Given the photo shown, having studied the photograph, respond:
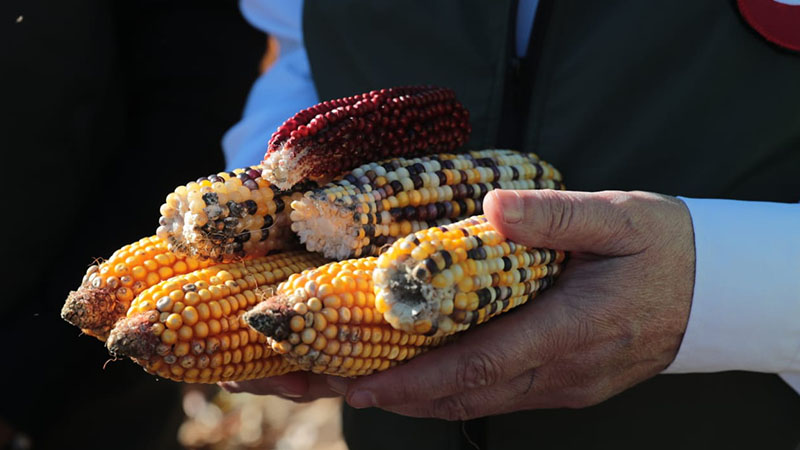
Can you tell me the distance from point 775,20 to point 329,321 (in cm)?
99

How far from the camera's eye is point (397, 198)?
1.13m

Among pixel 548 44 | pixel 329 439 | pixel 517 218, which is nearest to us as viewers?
pixel 517 218

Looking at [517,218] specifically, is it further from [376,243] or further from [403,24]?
[403,24]

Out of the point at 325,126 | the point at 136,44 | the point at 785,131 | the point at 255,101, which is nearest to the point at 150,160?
the point at 136,44

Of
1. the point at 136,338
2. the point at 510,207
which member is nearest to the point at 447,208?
the point at 510,207

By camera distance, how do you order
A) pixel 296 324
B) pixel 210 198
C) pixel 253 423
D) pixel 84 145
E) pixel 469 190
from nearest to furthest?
pixel 296 324 < pixel 210 198 < pixel 469 190 < pixel 84 145 < pixel 253 423

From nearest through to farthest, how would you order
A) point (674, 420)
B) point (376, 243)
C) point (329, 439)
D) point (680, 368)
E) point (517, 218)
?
point (517, 218) < point (376, 243) < point (680, 368) < point (674, 420) < point (329, 439)

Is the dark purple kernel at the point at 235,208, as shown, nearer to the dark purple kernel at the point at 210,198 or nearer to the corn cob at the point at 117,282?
the dark purple kernel at the point at 210,198

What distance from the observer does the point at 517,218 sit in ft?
3.30

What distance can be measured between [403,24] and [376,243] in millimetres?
623

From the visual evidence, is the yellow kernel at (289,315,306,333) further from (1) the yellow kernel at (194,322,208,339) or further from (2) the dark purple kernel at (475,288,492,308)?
(2) the dark purple kernel at (475,288,492,308)

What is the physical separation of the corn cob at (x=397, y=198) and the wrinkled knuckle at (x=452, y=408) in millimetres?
320

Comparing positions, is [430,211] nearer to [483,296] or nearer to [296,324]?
[483,296]

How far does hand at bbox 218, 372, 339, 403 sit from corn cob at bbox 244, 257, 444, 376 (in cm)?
29
